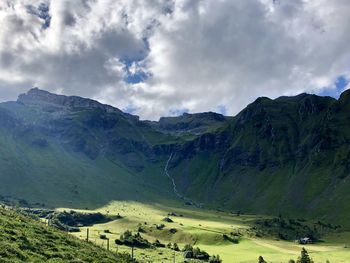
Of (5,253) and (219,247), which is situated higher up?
(5,253)

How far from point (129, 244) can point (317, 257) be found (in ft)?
233

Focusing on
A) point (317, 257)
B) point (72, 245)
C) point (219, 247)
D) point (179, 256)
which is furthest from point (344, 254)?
point (72, 245)

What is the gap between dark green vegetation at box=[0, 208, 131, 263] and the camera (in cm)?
4197

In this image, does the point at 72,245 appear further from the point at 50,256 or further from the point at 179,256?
the point at 179,256

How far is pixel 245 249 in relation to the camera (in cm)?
18275

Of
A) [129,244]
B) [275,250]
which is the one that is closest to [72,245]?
[129,244]

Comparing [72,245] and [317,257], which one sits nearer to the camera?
[72,245]

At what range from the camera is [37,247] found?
4694cm

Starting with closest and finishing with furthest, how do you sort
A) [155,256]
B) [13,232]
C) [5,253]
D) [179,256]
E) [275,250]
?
[5,253] → [13,232] → [155,256] → [179,256] → [275,250]

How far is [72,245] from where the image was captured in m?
54.6

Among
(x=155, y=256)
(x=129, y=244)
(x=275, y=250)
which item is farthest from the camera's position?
(x=275, y=250)

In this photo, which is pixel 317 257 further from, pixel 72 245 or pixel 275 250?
pixel 72 245

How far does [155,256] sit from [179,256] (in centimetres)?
1247

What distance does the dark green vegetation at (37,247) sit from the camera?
4197 centimetres
